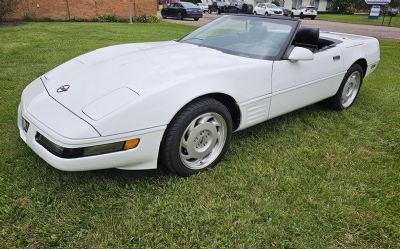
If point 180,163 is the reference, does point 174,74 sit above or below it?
above

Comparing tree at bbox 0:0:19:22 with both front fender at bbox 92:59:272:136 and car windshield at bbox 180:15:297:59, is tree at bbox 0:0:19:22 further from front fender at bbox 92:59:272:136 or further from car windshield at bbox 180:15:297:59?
front fender at bbox 92:59:272:136

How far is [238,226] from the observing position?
2170 mm

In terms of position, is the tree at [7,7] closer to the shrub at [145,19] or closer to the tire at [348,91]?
the shrub at [145,19]

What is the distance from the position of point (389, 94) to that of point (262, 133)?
292 cm

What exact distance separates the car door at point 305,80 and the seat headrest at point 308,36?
223mm

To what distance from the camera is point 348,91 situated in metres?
4.36

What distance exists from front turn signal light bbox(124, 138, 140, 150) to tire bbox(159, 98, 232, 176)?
233 mm

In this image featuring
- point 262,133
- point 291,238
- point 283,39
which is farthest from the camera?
point 262,133

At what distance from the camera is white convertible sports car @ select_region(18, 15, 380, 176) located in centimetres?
214

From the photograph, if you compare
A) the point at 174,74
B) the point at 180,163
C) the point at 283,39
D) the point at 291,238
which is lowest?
the point at 291,238

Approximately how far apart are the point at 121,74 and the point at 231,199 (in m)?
1.31

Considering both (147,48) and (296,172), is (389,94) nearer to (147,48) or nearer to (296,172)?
(296,172)

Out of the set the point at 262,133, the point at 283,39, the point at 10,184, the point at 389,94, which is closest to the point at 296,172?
the point at 262,133

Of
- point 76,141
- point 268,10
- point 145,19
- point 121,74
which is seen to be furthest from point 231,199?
point 268,10
